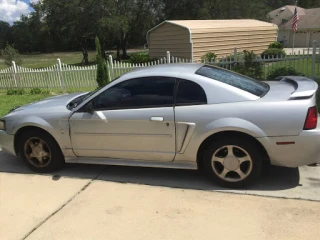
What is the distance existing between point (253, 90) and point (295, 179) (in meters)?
1.17

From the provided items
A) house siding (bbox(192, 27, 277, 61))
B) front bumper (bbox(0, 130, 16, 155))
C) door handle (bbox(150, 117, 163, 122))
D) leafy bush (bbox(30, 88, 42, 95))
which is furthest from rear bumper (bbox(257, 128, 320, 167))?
house siding (bbox(192, 27, 277, 61))

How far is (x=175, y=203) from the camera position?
11.1 ft

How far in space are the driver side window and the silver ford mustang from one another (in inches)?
0.5

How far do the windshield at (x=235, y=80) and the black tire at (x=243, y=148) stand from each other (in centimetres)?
60

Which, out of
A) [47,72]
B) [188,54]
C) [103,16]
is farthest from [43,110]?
[103,16]

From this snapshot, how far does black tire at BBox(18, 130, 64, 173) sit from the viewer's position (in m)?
4.23

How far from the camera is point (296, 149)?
130 inches

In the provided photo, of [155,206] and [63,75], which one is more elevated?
[63,75]

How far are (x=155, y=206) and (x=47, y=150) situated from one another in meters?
1.84

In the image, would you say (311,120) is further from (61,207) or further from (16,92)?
(16,92)

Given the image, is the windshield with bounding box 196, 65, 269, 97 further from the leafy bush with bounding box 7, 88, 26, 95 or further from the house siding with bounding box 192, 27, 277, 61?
the house siding with bounding box 192, 27, 277, 61

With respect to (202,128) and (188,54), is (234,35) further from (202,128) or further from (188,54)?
(202,128)

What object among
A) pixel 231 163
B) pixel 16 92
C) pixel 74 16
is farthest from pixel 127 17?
pixel 231 163

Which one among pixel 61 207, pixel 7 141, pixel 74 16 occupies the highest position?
pixel 74 16
